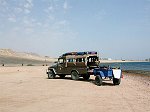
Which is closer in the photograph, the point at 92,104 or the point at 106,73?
the point at 92,104

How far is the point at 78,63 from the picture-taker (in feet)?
86.9

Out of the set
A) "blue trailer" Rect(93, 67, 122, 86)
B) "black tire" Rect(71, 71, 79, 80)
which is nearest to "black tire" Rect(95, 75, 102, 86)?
"blue trailer" Rect(93, 67, 122, 86)

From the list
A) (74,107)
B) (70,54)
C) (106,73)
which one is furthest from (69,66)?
(74,107)

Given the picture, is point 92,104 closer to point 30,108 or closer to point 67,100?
point 67,100

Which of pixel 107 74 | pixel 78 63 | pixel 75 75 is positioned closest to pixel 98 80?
pixel 107 74

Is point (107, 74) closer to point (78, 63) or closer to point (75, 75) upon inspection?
point (78, 63)

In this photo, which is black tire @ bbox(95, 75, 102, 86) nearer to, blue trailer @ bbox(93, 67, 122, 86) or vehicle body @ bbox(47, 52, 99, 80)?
blue trailer @ bbox(93, 67, 122, 86)

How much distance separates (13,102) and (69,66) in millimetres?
13632

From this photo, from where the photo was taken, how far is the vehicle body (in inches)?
1025

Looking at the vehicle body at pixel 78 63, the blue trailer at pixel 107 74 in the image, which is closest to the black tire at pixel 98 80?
the blue trailer at pixel 107 74

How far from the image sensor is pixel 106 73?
22.4 meters

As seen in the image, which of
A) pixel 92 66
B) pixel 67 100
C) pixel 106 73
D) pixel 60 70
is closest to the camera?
pixel 67 100

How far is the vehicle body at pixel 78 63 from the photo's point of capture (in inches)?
1025

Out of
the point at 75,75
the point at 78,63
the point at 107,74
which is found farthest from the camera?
the point at 75,75
